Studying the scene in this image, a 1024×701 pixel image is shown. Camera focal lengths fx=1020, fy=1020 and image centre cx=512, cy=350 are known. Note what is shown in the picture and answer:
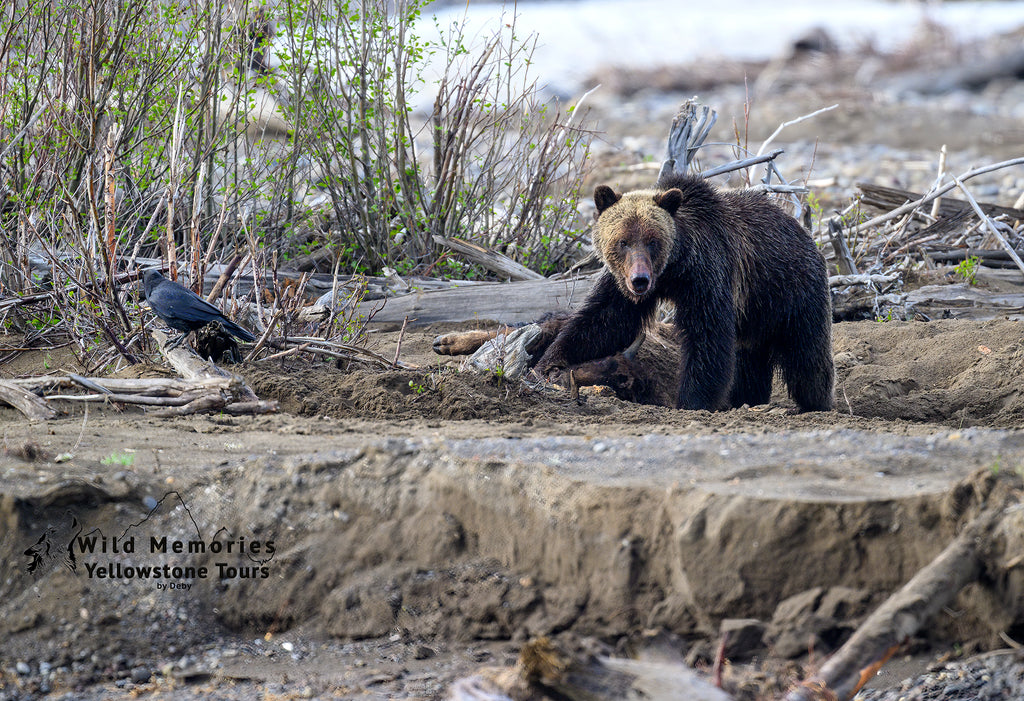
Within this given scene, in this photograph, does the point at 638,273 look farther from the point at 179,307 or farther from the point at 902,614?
the point at 902,614

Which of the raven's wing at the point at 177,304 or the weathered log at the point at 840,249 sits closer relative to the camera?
the raven's wing at the point at 177,304

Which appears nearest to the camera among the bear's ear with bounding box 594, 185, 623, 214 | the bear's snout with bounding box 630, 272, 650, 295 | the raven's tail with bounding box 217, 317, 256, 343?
the raven's tail with bounding box 217, 317, 256, 343

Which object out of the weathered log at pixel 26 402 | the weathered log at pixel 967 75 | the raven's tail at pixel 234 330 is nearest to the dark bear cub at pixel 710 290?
the raven's tail at pixel 234 330

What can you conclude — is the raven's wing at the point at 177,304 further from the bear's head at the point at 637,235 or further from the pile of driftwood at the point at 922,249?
the pile of driftwood at the point at 922,249

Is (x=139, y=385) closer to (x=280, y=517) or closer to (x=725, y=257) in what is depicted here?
(x=280, y=517)

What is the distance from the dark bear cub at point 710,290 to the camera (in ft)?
18.8

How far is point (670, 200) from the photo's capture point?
5754 mm

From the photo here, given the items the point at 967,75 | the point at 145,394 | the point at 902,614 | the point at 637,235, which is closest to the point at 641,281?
the point at 637,235

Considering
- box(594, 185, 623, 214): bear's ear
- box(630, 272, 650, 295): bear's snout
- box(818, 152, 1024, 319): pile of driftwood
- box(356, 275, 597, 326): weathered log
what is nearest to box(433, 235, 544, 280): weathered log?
box(356, 275, 597, 326): weathered log

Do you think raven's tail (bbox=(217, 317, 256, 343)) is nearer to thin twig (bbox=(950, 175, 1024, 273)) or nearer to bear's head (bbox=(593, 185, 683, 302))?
bear's head (bbox=(593, 185, 683, 302))

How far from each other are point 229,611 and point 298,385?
5.26ft

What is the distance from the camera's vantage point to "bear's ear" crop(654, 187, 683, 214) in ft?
18.7

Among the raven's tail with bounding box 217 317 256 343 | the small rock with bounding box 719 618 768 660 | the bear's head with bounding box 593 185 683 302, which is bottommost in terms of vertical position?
the small rock with bounding box 719 618 768 660

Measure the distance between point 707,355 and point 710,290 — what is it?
0.37 meters
